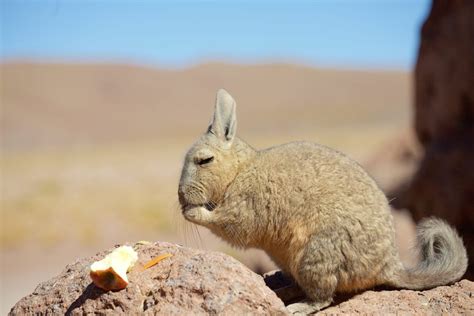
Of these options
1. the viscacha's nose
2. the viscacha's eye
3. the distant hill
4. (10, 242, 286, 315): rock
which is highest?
the viscacha's eye

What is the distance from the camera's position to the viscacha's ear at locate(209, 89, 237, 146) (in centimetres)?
596

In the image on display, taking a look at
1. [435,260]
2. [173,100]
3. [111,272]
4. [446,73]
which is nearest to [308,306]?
[435,260]

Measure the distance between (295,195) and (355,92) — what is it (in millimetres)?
100935

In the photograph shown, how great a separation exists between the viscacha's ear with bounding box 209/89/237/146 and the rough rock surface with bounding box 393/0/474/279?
813 cm

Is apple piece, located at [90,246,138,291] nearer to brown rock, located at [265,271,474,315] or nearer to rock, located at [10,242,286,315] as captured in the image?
rock, located at [10,242,286,315]

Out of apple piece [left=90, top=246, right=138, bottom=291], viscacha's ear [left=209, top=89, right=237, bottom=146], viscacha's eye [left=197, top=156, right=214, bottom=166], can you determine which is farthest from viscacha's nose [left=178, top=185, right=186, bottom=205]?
apple piece [left=90, top=246, right=138, bottom=291]

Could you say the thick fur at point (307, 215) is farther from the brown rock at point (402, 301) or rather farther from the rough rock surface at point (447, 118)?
the rough rock surface at point (447, 118)

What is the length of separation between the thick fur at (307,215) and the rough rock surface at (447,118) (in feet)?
24.5

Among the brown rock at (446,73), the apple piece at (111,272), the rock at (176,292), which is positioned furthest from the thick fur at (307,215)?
the brown rock at (446,73)

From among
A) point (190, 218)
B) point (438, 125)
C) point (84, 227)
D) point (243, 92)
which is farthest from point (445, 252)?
point (243, 92)

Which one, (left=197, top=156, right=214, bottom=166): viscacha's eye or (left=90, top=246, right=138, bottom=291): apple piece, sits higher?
(left=197, top=156, right=214, bottom=166): viscacha's eye

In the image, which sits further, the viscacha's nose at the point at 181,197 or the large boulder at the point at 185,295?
the viscacha's nose at the point at 181,197

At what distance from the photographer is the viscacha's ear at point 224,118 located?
596 cm

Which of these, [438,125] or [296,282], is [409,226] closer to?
[438,125]
